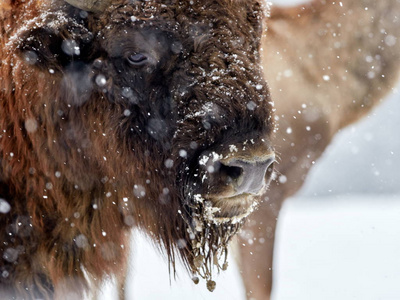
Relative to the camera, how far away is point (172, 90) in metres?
2.51

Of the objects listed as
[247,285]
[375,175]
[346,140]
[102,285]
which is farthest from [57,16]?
[346,140]

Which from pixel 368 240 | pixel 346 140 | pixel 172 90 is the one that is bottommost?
pixel 172 90

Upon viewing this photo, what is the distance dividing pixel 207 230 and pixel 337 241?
430 cm

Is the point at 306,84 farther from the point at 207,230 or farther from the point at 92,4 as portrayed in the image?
the point at 92,4

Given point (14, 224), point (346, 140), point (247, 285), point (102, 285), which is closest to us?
point (14, 224)

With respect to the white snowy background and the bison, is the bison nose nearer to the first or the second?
the bison

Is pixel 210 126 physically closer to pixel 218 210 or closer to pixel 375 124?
pixel 218 210

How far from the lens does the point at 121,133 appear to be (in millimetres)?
2703

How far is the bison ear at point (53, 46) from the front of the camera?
2.42m

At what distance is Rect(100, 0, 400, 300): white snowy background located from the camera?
17.0 ft

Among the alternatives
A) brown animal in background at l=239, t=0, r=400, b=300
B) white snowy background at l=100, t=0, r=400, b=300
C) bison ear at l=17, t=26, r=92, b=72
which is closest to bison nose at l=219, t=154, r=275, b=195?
bison ear at l=17, t=26, r=92, b=72

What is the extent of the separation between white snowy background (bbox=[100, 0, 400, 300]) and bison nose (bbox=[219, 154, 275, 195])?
3.50 feet

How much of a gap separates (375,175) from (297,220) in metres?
3.05

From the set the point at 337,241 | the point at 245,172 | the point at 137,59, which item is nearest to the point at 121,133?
the point at 137,59
